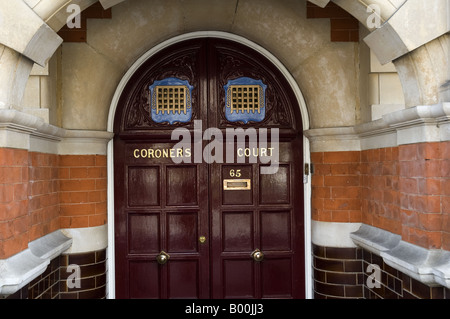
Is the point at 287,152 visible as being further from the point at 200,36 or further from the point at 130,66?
the point at 130,66

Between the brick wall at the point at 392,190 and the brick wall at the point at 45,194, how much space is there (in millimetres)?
2067

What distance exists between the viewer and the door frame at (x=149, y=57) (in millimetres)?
3998

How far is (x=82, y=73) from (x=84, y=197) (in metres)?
1.10

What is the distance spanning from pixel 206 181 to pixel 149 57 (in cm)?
133

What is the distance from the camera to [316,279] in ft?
12.8

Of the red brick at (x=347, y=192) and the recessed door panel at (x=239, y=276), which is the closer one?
the red brick at (x=347, y=192)

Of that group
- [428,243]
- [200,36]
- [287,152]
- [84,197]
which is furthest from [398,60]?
[84,197]

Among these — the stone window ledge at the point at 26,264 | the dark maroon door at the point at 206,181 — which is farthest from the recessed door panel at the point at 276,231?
the stone window ledge at the point at 26,264

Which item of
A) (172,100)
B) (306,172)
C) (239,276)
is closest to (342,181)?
(306,172)

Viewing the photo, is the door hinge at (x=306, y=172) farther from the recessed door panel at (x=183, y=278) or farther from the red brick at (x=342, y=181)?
the recessed door panel at (x=183, y=278)

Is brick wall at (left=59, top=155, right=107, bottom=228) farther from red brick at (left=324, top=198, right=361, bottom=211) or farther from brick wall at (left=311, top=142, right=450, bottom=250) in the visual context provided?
red brick at (left=324, top=198, right=361, bottom=211)

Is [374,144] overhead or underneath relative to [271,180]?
overhead

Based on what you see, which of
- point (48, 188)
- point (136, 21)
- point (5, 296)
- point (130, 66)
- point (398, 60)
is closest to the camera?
point (5, 296)

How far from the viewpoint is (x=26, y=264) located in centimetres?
263
